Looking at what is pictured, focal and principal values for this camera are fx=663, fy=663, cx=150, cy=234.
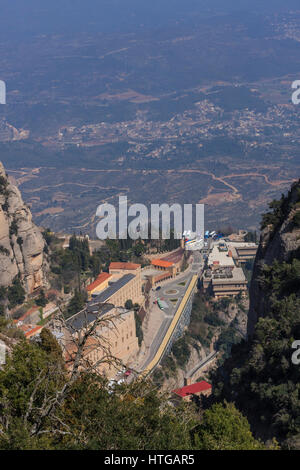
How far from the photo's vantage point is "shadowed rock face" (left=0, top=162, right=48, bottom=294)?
1635 inches

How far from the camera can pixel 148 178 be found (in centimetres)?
16212

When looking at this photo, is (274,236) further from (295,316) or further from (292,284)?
(295,316)

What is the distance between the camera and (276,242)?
27.6m

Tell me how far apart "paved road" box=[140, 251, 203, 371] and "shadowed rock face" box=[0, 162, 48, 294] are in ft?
28.2

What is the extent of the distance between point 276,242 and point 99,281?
854 inches

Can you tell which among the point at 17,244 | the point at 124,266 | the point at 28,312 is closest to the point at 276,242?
the point at 28,312

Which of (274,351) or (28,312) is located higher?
(274,351)

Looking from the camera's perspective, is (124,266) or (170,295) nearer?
(124,266)

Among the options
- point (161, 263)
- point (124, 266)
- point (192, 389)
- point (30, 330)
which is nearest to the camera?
point (192, 389)

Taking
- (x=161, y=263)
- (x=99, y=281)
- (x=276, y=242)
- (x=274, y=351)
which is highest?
(x=276, y=242)

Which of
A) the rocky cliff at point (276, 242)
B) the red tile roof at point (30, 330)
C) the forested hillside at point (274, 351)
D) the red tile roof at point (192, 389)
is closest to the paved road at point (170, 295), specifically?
the red tile roof at point (192, 389)

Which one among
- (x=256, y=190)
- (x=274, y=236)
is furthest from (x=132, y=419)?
(x=256, y=190)

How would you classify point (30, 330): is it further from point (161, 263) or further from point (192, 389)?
point (161, 263)
